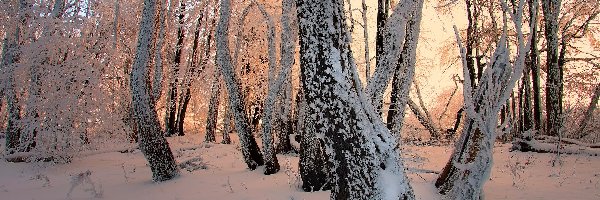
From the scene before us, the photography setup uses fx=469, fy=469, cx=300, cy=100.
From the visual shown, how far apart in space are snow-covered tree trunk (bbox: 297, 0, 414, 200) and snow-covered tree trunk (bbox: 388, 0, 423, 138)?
92.7 inches

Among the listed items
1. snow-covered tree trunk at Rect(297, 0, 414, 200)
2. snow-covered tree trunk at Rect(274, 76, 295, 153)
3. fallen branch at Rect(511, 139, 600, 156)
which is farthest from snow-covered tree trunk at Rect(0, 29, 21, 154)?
fallen branch at Rect(511, 139, 600, 156)

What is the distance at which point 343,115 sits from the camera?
173 inches

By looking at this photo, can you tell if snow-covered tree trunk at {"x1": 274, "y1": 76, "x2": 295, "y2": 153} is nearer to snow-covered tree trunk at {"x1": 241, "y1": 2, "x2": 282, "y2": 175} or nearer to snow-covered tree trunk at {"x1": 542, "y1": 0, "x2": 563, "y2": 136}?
snow-covered tree trunk at {"x1": 241, "y1": 2, "x2": 282, "y2": 175}

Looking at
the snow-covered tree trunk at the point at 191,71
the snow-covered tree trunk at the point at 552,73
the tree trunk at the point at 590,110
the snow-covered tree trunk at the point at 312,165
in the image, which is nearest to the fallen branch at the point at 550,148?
the snow-covered tree trunk at the point at 552,73

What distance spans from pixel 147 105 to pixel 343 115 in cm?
627

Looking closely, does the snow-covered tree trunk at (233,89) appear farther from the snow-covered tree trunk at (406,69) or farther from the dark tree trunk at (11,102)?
the dark tree trunk at (11,102)

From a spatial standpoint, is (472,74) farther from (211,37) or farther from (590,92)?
(211,37)

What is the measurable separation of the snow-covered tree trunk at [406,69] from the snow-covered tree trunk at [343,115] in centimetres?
235

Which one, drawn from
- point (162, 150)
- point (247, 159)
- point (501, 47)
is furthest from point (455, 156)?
point (162, 150)

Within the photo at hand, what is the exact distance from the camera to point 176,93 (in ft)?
71.4

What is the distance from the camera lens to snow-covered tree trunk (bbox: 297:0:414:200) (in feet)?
14.4

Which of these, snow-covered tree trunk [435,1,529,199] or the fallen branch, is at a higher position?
snow-covered tree trunk [435,1,529,199]

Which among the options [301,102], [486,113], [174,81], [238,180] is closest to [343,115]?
[486,113]

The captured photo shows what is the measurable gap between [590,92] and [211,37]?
15.5 m
